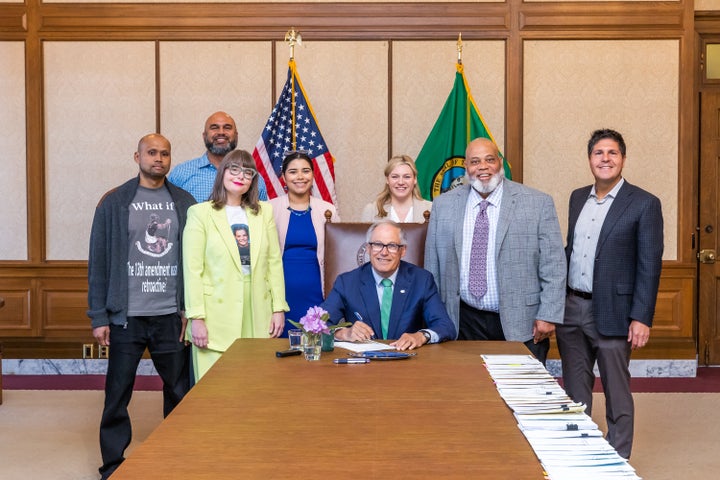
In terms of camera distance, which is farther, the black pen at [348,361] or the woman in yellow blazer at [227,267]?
the woman in yellow blazer at [227,267]

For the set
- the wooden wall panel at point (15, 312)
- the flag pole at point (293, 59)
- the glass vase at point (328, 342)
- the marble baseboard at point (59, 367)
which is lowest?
the marble baseboard at point (59, 367)

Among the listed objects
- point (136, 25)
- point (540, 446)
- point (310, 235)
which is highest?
point (136, 25)

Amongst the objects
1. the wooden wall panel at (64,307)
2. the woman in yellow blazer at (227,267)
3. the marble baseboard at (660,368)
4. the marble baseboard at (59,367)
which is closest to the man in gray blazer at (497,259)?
the woman in yellow blazer at (227,267)

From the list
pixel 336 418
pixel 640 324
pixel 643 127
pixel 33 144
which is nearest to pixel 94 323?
pixel 336 418

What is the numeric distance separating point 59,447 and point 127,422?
72 cm

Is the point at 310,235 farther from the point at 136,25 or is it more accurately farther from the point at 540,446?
the point at 136,25

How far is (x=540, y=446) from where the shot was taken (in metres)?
1.89

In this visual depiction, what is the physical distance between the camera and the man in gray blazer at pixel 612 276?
12.9 ft

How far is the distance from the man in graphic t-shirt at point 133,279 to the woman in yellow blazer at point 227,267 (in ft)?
0.59

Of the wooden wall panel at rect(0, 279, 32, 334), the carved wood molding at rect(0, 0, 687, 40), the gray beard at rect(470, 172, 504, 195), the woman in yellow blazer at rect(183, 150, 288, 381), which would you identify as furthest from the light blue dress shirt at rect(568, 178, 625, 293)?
the wooden wall panel at rect(0, 279, 32, 334)

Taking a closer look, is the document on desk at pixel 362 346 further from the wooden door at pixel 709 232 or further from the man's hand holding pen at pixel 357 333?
the wooden door at pixel 709 232

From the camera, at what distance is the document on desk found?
318 cm

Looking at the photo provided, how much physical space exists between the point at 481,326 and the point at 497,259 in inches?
12.8

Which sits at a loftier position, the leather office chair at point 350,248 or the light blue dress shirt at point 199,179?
the light blue dress shirt at point 199,179
